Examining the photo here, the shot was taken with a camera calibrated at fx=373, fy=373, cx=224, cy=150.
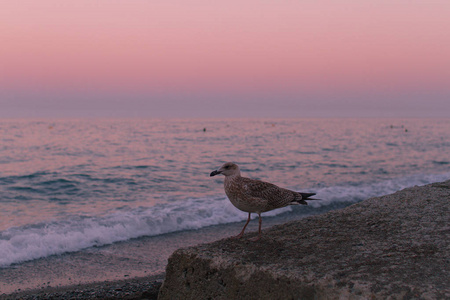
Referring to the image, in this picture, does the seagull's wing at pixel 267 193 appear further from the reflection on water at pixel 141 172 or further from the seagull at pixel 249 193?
the reflection on water at pixel 141 172

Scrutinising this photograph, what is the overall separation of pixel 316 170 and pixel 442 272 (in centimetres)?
1855

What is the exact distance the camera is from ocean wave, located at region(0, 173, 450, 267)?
25.6 ft

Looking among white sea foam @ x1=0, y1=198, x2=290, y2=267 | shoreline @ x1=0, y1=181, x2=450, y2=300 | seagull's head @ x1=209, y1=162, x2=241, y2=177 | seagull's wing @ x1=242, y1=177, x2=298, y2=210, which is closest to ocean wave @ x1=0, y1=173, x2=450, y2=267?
white sea foam @ x1=0, y1=198, x2=290, y2=267

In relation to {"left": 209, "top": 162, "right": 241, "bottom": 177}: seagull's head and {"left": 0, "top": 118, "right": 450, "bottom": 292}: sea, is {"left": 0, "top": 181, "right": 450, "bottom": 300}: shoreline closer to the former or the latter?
{"left": 0, "top": 118, "right": 450, "bottom": 292}: sea

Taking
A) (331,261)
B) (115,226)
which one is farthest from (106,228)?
(331,261)

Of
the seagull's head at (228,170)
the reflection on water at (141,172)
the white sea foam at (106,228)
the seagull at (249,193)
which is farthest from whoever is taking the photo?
the reflection on water at (141,172)

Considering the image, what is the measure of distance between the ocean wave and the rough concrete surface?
16.5ft

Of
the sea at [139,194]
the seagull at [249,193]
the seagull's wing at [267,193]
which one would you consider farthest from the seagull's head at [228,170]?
the sea at [139,194]

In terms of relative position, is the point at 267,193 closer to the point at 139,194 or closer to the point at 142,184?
the point at 139,194

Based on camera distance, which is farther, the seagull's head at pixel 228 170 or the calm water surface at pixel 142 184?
the calm water surface at pixel 142 184

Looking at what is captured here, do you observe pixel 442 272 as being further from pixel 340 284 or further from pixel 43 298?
pixel 43 298

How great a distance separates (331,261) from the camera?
3.29 m

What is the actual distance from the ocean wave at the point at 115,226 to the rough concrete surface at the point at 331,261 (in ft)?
16.5

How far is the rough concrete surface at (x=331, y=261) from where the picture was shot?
2.83 metres
